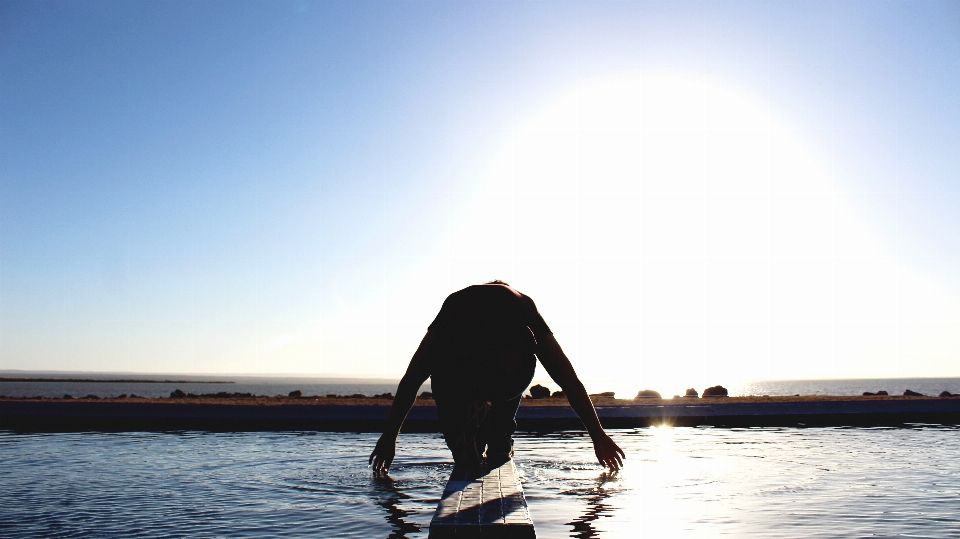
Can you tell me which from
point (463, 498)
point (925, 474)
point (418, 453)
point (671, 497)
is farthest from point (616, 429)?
point (463, 498)

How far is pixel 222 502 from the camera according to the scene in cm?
764

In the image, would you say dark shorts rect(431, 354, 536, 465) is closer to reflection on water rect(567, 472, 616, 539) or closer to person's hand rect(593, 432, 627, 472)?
person's hand rect(593, 432, 627, 472)

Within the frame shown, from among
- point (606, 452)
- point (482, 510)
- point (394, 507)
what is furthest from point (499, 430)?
point (482, 510)

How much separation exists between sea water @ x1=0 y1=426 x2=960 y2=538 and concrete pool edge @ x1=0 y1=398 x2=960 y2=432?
435cm

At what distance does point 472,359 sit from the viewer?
709cm

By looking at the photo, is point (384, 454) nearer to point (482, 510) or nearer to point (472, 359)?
point (472, 359)

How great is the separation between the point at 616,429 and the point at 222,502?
13.6 meters

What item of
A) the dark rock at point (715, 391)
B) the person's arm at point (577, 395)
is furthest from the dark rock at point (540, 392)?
the person's arm at point (577, 395)

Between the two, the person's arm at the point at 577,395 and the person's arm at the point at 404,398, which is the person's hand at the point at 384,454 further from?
the person's arm at the point at 577,395

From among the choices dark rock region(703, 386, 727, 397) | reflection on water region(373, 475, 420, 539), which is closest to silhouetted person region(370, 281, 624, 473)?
reflection on water region(373, 475, 420, 539)

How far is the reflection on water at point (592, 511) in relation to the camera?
628 cm

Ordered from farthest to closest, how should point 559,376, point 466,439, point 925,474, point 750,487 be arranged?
1. point 925,474
2. point 750,487
3. point 466,439
4. point 559,376

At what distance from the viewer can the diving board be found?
463cm

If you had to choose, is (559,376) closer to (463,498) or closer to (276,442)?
(463,498)
